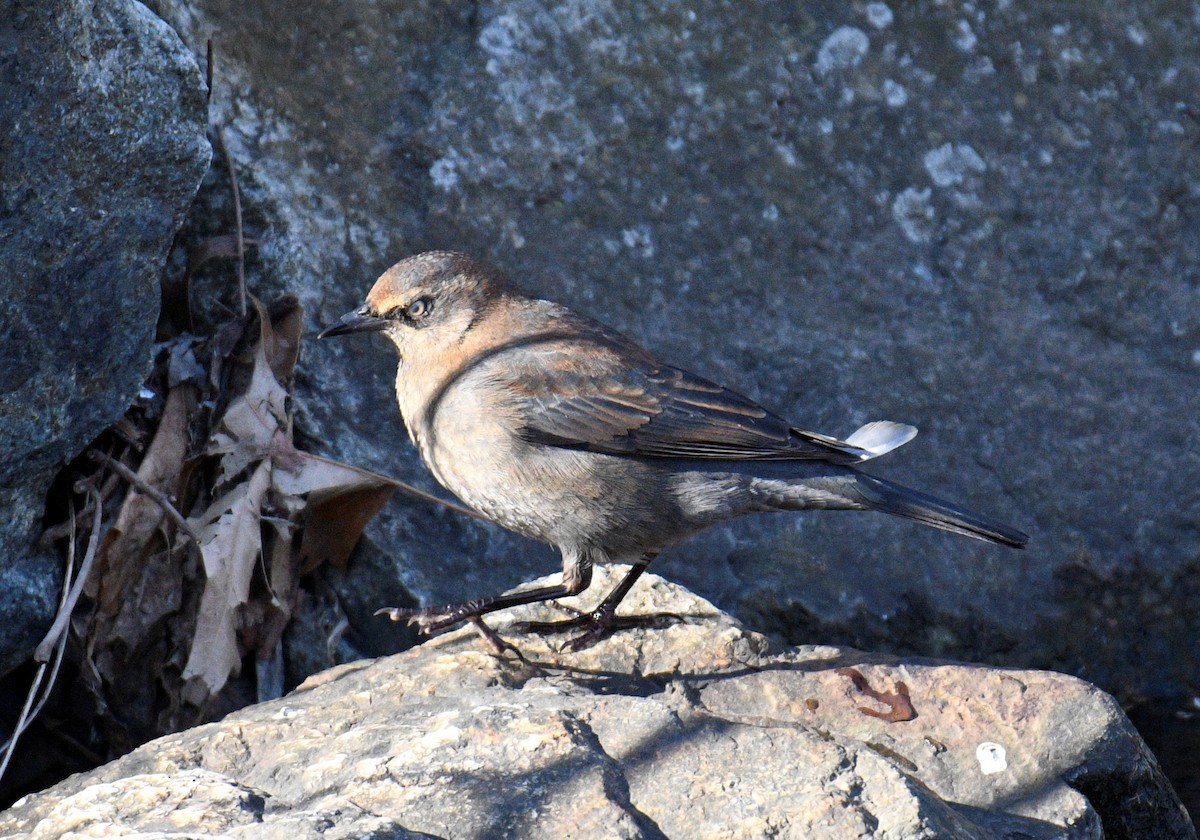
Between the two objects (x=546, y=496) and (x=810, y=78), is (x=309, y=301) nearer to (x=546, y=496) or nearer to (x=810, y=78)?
(x=546, y=496)

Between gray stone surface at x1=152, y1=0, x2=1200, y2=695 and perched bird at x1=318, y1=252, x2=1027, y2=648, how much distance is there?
72 centimetres

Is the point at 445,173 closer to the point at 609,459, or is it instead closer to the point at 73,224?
the point at 609,459

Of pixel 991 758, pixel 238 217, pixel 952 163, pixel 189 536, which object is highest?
pixel 238 217

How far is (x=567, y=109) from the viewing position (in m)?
5.83

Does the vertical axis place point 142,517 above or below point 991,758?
above

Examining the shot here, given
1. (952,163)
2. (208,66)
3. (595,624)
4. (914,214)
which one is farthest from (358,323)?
(952,163)

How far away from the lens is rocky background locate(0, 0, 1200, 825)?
18.1 ft

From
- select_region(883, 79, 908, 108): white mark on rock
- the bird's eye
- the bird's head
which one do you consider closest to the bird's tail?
the bird's head

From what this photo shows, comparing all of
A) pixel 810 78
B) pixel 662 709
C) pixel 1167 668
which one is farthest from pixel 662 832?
pixel 810 78

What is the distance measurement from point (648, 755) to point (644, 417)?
1.47m

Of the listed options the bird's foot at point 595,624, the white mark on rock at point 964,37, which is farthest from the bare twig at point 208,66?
the white mark on rock at point 964,37

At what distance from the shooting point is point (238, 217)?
5.34 m

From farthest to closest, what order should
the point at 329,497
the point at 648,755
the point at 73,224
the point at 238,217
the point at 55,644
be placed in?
the point at 238,217
the point at 329,497
the point at 55,644
the point at 73,224
the point at 648,755

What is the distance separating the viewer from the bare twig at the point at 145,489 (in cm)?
483
